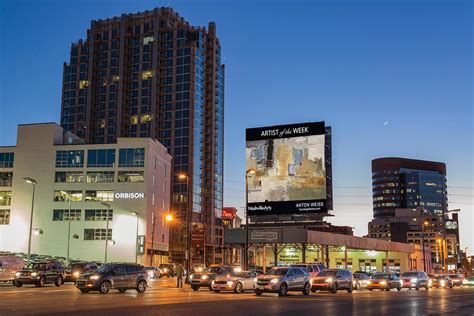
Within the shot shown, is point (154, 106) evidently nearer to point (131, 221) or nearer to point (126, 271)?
point (131, 221)

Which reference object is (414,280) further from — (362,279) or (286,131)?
(286,131)

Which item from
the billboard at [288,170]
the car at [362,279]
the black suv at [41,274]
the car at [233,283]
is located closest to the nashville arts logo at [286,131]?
the billboard at [288,170]

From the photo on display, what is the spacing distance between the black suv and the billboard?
86.9ft

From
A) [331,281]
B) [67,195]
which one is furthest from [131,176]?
[331,281]

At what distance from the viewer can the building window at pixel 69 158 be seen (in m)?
113

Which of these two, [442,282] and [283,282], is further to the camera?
[442,282]

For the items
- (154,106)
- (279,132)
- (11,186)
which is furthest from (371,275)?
(154,106)

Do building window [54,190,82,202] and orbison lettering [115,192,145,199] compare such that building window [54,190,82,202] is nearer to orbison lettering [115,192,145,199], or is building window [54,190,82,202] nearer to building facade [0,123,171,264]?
building facade [0,123,171,264]

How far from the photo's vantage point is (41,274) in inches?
1606

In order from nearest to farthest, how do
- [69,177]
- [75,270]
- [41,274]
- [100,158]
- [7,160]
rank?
[41,274], [75,270], [100,158], [69,177], [7,160]

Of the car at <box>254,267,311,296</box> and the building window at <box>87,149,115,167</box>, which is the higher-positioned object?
the building window at <box>87,149,115,167</box>

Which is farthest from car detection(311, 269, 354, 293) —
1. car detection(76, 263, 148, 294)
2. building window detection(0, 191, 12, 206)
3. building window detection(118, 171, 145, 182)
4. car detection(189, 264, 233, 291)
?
building window detection(0, 191, 12, 206)

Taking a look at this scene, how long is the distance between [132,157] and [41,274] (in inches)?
2833

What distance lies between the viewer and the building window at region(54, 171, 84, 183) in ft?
368
